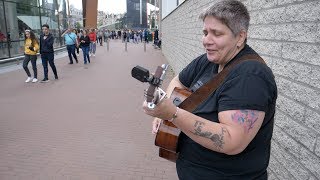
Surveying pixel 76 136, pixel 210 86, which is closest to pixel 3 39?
pixel 76 136

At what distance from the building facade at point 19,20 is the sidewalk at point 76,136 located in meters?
6.19

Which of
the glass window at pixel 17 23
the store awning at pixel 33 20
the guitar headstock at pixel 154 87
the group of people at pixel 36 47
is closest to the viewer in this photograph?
the guitar headstock at pixel 154 87

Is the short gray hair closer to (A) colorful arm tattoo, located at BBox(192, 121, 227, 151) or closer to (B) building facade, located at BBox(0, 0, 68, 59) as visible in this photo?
(A) colorful arm tattoo, located at BBox(192, 121, 227, 151)

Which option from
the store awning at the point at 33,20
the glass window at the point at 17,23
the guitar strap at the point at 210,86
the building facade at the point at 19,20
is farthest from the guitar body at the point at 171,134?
the store awning at the point at 33,20

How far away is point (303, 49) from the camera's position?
2.33 meters

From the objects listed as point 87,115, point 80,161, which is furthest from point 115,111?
point 80,161

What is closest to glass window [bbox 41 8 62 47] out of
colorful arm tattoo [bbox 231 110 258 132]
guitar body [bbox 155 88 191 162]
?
guitar body [bbox 155 88 191 162]

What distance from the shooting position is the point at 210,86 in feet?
5.44

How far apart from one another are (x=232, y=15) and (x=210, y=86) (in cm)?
38

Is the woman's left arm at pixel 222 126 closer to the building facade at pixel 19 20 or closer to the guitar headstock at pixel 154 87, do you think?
the guitar headstock at pixel 154 87

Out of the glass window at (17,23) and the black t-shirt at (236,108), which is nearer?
the black t-shirt at (236,108)

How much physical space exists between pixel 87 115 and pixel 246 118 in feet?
17.6

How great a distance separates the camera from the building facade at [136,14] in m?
74.2

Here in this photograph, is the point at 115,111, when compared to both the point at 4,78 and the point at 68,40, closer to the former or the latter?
the point at 4,78
